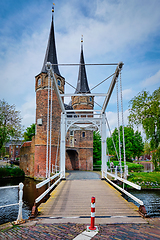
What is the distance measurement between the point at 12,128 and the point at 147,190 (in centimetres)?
1473

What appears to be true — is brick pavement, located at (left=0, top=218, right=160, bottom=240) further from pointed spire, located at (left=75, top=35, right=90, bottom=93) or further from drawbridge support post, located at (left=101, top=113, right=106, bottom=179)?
pointed spire, located at (left=75, top=35, right=90, bottom=93)

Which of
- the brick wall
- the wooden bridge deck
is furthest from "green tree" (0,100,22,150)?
the wooden bridge deck

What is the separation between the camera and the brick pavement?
3.00 metres

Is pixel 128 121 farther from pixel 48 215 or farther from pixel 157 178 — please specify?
pixel 48 215

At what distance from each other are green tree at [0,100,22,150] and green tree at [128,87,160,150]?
40.6 feet

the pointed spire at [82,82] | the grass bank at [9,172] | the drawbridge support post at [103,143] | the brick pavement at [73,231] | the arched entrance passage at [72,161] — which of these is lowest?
the grass bank at [9,172]

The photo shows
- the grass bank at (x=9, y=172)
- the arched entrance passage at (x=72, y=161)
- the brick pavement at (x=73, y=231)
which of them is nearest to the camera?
the brick pavement at (x=73, y=231)

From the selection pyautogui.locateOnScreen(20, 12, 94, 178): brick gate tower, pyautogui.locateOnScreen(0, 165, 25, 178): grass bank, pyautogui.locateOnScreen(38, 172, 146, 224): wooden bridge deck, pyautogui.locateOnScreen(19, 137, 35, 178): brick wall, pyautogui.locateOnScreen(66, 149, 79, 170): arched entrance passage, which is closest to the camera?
pyautogui.locateOnScreen(38, 172, 146, 224): wooden bridge deck

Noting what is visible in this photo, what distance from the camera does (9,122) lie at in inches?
779

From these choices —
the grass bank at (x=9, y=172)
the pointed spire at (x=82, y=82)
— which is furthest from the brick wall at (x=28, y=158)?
the pointed spire at (x=82, y=82)

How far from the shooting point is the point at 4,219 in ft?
24.5

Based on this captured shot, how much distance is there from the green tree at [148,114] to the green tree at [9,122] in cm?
1239

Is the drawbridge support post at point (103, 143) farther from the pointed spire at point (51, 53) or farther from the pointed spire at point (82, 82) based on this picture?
the pointed spire at point (82, 82)

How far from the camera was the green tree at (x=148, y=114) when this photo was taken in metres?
14.5
